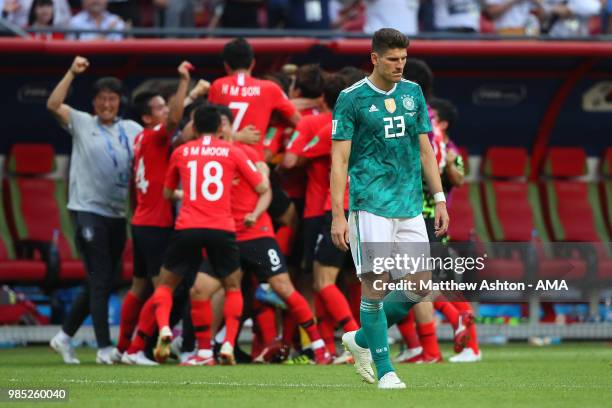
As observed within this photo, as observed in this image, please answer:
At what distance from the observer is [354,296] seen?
12.5 meters

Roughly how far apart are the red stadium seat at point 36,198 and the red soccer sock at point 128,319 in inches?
151

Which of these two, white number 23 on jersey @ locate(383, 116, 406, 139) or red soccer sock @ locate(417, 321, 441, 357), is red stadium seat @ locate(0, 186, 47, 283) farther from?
white number 23 on jersey @ locate(383, 116, 406, 139)

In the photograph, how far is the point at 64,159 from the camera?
16.0 m

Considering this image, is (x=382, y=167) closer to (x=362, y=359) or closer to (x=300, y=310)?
(x=362, y=359)

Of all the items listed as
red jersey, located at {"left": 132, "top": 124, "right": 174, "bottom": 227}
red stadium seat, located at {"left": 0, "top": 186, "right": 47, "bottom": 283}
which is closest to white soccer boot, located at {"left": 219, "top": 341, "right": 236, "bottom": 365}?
red jersey, located at {"left": 132, "top": 124, "right": 174, "bottom": 227}

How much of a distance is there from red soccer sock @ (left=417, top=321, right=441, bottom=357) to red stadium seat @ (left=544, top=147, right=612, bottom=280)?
5.59 m

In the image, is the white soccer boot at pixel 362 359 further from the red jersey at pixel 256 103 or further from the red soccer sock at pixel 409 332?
the red jersey at pixel 256 103

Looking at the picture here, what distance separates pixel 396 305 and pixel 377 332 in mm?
501

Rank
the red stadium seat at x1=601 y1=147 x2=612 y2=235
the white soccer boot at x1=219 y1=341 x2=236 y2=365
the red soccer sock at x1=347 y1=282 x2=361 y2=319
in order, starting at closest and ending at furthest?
the white soccer boot at x1=219 y1=341 x2=236 y2=365 < the red soccer sock at x1=347 y1=282 x2=361 y2=319 < the red stadium seat at x1=601 y1=147 x2=612 y2=235

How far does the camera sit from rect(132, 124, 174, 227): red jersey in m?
11.6

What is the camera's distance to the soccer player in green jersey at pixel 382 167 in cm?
814

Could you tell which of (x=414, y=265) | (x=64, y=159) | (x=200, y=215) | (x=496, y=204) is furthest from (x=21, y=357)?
(x=496, y=204)

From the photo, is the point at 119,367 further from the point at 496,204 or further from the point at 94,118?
the point at 496,204

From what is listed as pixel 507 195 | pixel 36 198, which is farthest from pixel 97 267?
pixel 507 195
